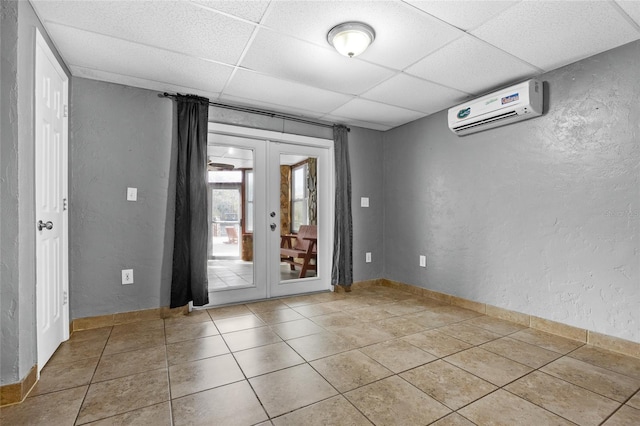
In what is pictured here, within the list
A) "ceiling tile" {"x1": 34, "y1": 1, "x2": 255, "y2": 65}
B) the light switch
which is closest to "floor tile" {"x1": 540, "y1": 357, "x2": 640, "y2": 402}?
"ceiling tile" {"x1": 34, "y1": 1, "x2": 255, "y2": 65}

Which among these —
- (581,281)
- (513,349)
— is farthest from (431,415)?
(581,281)

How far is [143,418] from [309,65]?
267 cm

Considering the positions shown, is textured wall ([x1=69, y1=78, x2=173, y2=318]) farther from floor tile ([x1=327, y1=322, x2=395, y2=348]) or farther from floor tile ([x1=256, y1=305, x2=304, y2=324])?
floor tile ([x1=327, y1=322, x2=395, y2=348])

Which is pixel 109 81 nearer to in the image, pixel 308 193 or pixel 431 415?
pixel 308 193

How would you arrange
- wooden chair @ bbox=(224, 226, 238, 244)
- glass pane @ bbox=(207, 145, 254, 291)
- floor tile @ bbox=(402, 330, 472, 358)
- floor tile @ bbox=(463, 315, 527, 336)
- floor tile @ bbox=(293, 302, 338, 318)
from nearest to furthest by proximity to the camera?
1. floor tile @ bbox=(402, 330, 472, 358)
2. floor tile @ bbox=(463, 315, 527, 336)
3. floor tile @ bbox=(293, 302, 338, 318)
4. glass pane @ bbox=(207, 145, 254, 291)
5. wooden chair @ bbox=(224, 226, 238, 244)

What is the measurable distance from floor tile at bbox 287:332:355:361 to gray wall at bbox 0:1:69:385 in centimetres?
167

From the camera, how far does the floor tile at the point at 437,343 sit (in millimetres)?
2393

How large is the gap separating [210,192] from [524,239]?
130 inches

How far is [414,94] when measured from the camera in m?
3.30

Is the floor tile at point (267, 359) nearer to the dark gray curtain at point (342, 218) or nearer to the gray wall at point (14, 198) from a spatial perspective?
the gray wall at point (14, 198)

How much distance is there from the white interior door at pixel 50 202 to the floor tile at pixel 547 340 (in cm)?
361

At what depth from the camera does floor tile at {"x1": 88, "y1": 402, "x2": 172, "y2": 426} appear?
1.55 metres

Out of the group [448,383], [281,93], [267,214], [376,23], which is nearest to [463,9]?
[376,23]

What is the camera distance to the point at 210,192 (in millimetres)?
3568
